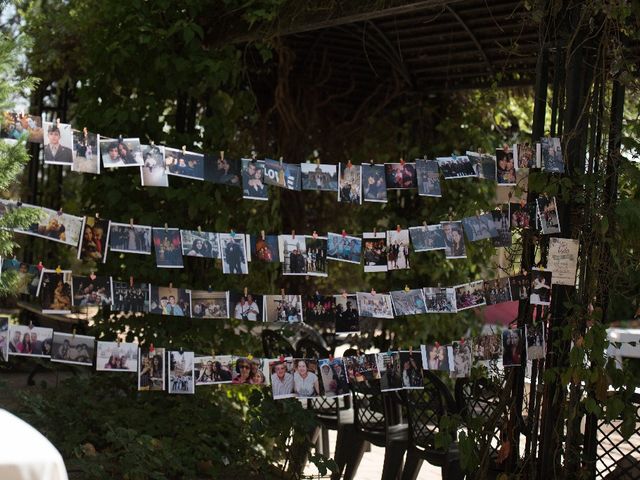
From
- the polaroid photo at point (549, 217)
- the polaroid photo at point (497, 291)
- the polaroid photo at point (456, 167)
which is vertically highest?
the polaroid photo at point (456, 167)

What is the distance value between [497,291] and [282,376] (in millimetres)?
1238

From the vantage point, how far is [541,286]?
4543 millimetres

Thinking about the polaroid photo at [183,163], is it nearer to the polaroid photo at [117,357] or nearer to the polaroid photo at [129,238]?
the polaroid photo at [129,238]

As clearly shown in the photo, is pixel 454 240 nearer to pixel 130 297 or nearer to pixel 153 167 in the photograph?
pixel 153 167

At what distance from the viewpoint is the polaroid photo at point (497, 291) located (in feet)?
15.8

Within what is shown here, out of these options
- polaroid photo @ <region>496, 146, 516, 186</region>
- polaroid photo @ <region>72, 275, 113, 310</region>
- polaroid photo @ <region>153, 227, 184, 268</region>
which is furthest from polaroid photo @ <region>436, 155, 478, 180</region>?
polaroid photo @ <region>72, 275, 113, 310</region>

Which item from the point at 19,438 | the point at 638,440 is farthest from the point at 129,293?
the point at 638,440

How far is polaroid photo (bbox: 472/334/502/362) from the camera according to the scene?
477 centimetres

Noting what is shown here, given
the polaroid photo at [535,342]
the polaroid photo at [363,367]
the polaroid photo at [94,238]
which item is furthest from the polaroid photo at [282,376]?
the polaroid photo at [535,342]

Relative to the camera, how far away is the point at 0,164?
13.2ft

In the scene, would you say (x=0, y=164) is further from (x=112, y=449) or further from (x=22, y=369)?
(x=22, y=369)

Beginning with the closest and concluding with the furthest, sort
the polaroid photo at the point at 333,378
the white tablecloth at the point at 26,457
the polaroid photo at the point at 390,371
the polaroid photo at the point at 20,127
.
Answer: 1. the white tablecloth at the point at 26,457
2. the polaroid photo at the point at 20,127
3. the polaroid photo at the point at 390,371
4. the polaroid photo at the point at 333,378

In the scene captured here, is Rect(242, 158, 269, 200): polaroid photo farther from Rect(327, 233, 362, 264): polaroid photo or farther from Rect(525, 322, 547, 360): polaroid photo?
Rect(525, 322, 547, 360): polaroid photo

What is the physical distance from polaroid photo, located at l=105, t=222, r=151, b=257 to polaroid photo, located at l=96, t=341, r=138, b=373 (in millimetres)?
502
